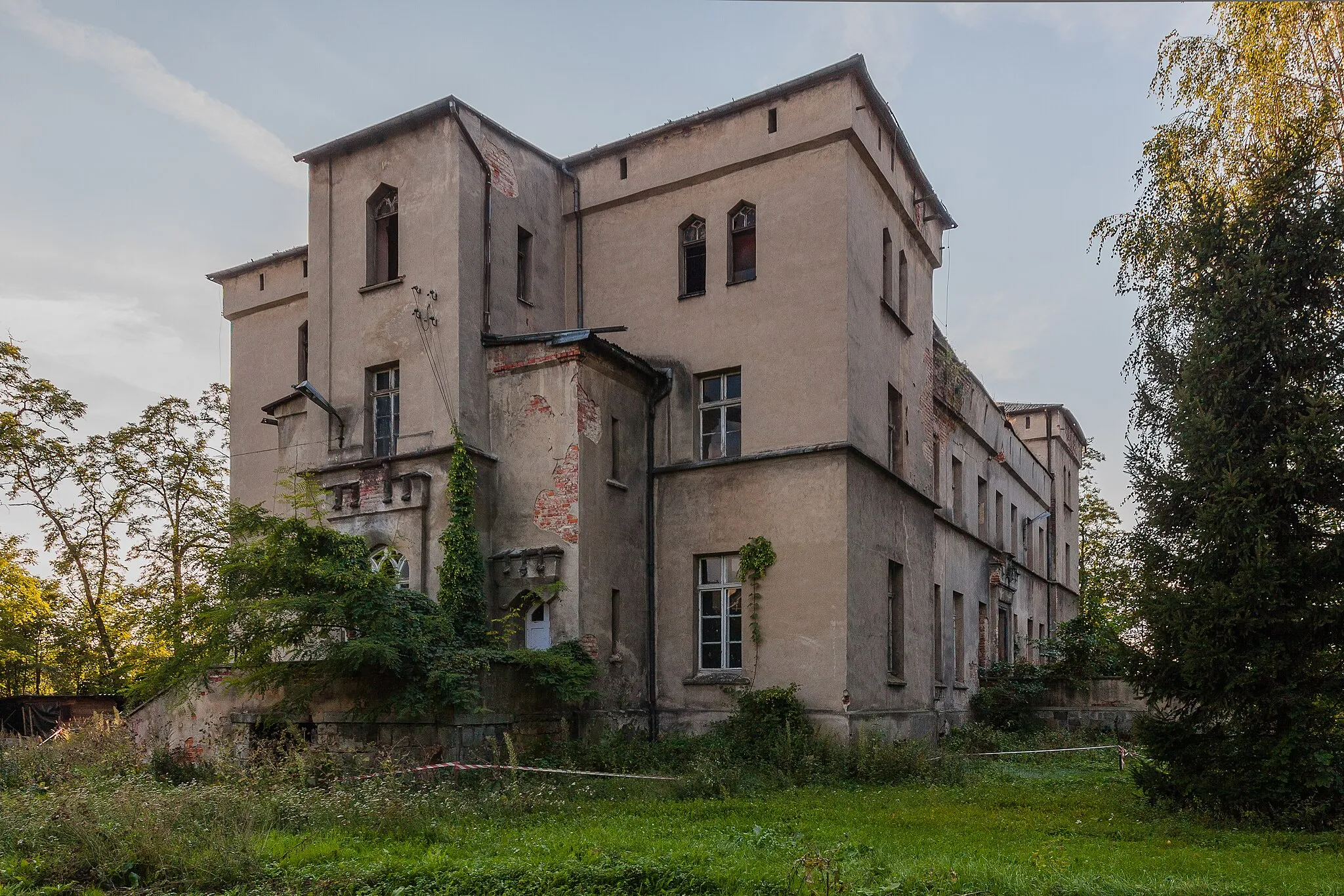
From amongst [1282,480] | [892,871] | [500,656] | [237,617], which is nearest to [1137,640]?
[1282,480]

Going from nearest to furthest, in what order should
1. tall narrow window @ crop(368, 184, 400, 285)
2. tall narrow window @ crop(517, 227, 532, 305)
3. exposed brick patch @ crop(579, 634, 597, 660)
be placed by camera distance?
exposed brick patch @ crop(579, 634, 597, 660) < tall narrow window @ crop(368, 184, 400, 285) < tall narrow window @ crop(517, 227, 532, 305)

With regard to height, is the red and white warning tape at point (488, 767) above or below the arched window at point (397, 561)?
below

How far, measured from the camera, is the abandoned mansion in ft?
57.4

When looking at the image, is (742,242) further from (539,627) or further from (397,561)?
(397,561)

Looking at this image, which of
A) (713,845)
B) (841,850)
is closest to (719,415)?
(713,845)

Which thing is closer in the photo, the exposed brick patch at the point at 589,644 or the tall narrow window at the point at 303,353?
the exposed brick patch at the point at 589,644

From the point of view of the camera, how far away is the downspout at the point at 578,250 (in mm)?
20859

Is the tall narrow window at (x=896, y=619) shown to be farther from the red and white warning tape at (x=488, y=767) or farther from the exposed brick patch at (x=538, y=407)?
the exposed brick patch at (x=538, y=407)

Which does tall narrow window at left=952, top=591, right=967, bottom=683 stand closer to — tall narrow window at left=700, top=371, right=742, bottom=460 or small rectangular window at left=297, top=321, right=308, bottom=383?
tall narrow window at left=700, top=371, right=742, bottom=460

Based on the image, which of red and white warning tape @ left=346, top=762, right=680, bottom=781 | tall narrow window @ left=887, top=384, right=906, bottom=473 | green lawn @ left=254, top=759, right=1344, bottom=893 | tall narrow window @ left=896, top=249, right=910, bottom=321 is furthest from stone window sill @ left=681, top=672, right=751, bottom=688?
tall narrow window @ left=896, top=249, right=910, bottom=321

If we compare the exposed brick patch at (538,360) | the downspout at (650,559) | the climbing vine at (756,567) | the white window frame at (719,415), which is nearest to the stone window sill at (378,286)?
the exposed brick patch at (538,360)

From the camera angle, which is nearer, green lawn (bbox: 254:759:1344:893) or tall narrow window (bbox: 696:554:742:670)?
green lawn (bbox: 254:759:1344:893)

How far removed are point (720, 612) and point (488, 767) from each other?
578cm

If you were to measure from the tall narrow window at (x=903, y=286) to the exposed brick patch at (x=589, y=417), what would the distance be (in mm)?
6857
